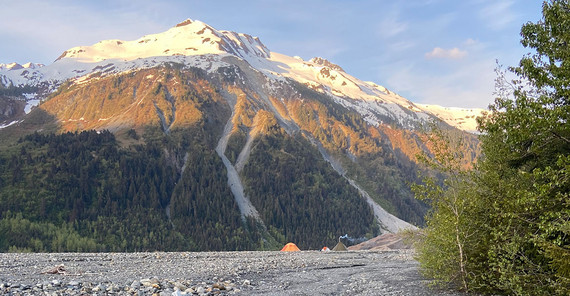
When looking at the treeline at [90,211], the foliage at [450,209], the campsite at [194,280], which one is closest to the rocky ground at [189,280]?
the campsite at [194,280]

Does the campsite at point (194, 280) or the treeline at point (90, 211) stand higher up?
the treeline at point (90, 211)

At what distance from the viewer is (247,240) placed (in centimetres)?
17750

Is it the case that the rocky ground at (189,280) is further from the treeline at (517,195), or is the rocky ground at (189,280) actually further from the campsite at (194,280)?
the treeline at (517,195)

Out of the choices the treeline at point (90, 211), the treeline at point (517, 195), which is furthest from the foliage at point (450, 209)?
the treeline at point (90, 211)

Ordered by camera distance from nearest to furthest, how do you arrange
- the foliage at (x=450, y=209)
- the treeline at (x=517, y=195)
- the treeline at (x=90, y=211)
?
the treeline at (x=517, y=195), the foliage at (x=450, y=209), the treeline at (x=90, y=211)

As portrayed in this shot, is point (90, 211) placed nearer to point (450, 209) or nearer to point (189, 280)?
point (189, 280)

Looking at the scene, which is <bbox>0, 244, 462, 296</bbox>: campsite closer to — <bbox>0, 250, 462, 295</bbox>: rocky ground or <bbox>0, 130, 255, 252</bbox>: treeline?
<bbox>0, 250, 462, 295</bbox>: rocky ground

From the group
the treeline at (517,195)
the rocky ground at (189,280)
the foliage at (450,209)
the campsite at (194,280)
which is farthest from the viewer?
the campsite at (194,280)

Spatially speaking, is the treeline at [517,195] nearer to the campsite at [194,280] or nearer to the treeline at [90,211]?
the campsite at [194,280]

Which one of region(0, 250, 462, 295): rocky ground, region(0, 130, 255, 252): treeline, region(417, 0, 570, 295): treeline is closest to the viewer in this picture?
region(417, 0, 570, 295): treeline

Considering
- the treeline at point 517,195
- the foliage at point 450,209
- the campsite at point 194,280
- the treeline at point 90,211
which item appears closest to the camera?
the treeline at point 517,195

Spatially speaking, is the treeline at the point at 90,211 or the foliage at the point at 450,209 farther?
the treeline at the point at 90,211

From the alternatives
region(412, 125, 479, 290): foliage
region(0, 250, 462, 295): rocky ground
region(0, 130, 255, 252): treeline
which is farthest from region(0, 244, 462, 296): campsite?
region(0, 130, 255, 252): treeline

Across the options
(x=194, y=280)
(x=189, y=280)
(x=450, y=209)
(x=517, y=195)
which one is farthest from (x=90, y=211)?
(x=517, y=195)
